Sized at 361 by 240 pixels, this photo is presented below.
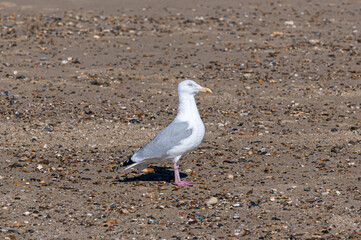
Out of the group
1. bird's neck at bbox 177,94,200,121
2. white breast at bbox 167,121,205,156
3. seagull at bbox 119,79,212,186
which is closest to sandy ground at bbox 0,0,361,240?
seagull at bbox 119,79,212,186

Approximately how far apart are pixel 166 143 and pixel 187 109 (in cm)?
58

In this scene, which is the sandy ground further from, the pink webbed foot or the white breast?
the white breast

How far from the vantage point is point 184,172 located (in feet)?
32.0

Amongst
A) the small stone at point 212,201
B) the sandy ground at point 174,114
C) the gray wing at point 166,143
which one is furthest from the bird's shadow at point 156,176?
the small stone at point 212,201

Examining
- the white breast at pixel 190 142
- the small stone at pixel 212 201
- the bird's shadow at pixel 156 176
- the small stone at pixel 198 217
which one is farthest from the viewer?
the bird's shadow at pixel 156 176

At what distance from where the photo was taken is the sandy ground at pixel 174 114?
7949 millimetres

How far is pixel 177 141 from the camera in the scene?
348 inches

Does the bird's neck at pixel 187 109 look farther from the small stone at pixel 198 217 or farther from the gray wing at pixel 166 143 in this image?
the small stone at pixel 198 217

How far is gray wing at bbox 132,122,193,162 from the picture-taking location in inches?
348

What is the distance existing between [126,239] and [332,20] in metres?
14.3

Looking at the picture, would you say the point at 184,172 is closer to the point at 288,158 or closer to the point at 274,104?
the point at 288,158

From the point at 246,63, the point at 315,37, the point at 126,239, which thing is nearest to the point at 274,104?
the point at 246,63

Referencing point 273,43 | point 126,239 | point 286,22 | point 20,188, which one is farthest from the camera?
point 286,22

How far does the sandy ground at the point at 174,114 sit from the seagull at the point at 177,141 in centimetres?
41
